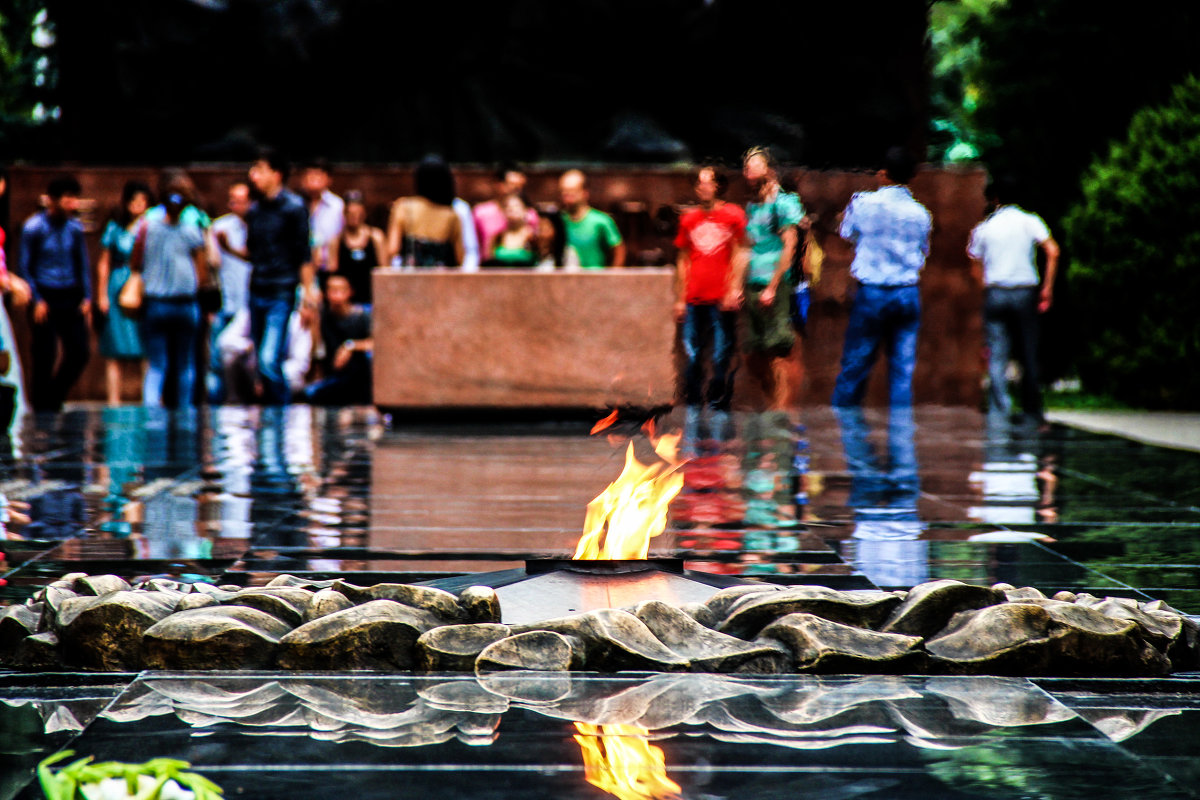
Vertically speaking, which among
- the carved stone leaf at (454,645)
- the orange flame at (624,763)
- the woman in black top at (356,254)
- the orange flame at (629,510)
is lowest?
the orange flame at (624,763)

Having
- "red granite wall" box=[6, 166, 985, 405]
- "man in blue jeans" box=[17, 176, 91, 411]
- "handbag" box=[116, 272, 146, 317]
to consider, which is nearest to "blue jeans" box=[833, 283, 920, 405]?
"red granite wall" box=[6, 166, 985, 405]

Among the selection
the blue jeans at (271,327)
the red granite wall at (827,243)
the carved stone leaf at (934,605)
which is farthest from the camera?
the red granite wall at (827,243)

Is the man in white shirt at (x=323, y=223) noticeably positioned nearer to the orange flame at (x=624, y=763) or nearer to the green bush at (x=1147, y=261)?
the green bush at (x=1147, y=261)

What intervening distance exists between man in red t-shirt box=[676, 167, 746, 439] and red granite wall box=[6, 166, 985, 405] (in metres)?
4.68

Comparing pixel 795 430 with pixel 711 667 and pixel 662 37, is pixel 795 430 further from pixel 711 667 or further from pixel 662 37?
pixel 662 37

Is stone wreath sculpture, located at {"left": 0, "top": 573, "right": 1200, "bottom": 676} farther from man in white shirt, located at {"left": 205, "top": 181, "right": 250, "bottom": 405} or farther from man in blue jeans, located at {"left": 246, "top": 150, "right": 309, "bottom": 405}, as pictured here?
man in white shirt, located at {"left": 205, "top": 181, "right": 250, "bottom": 405}

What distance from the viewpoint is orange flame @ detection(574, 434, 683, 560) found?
3787 millimetres

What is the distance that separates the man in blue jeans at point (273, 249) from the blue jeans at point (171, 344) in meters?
0.66

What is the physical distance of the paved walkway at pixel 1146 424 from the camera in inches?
396

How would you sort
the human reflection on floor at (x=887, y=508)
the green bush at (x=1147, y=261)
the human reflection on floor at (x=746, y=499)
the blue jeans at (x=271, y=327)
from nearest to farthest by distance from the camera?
the human reflection on floor at (x=887, y=508), the human reflection on floor at (x=746, y=499), the blue jeans at (x=271, y=327), the green bush at (x=1147, y=261)

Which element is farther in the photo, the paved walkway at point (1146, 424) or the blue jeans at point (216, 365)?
the blue jeans at point (216, 365)

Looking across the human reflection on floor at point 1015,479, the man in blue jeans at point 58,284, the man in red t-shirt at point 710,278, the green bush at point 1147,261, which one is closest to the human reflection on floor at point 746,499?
the man in red t-shirt at point 710,278

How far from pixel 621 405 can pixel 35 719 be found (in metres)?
2.05

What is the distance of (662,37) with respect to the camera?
19.1 m
